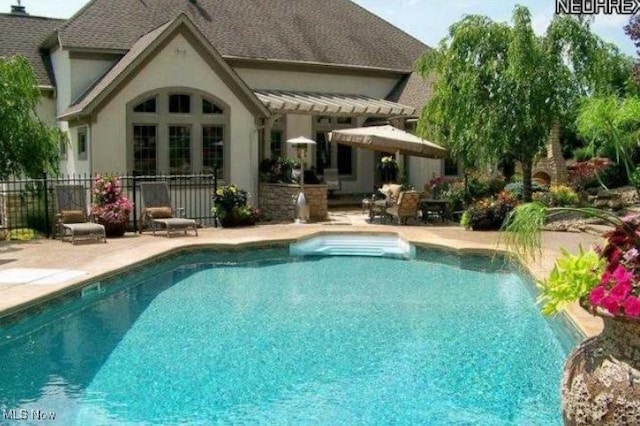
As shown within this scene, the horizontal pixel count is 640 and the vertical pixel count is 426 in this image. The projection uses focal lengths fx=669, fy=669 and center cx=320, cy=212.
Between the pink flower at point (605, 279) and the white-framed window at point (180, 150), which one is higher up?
the white-framed window at point (180, 150)

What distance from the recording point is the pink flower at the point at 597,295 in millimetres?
4500

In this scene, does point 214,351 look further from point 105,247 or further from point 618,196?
point 618,196

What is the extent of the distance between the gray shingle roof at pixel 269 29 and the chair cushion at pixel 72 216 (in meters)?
6.86

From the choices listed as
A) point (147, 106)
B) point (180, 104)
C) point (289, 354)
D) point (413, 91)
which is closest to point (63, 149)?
point (147, 106)

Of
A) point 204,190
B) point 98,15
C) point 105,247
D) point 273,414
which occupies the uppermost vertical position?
point 98,15

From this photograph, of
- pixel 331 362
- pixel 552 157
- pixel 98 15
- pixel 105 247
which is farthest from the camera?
pixel 552 157

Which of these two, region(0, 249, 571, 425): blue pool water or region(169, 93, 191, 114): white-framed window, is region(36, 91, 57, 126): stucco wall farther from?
region(0, 249, 571, 425): blue pool water

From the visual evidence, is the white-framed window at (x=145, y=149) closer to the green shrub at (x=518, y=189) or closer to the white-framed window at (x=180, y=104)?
the white-framed window at (x=180, y=104)

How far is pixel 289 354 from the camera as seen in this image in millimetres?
8516

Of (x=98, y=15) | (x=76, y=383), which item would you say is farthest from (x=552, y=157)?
(x=76, y=383)

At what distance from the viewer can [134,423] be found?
20.5 feet

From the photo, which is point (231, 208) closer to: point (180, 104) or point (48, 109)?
point (180, 104)

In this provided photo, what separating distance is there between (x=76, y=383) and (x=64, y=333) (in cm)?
220

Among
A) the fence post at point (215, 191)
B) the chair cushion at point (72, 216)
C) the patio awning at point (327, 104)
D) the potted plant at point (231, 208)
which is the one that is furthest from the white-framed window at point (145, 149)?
the patio awning at point (327, 104)
